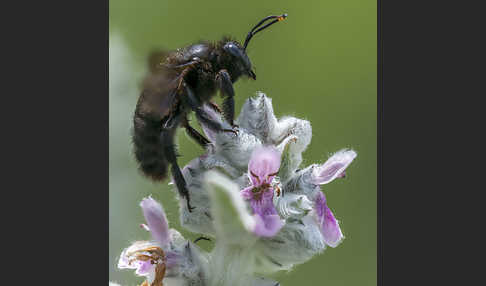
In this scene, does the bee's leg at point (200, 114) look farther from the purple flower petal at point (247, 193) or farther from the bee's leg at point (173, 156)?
the purple flower petal at point (247, 193)

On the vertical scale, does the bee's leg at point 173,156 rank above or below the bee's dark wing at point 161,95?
below

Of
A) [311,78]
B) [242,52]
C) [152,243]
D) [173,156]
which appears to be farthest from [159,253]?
[311,78]

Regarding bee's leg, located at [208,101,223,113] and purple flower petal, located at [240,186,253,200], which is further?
bee's leg, located at [208,101,223,113]

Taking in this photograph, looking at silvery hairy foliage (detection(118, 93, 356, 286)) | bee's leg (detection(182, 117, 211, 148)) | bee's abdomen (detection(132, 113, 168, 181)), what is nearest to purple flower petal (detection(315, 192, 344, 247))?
silvery hairy foliage (detection(118, 93, 356, 286))

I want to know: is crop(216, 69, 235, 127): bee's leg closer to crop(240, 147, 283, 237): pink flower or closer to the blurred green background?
crop(240, 147, 283, 237): pink flower

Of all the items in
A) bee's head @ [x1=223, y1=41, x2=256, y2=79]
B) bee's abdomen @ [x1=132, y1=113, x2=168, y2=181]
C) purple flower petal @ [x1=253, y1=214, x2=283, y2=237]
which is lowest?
purple flower petal @ [x1=253, y1=214, x2=283, y2=237]

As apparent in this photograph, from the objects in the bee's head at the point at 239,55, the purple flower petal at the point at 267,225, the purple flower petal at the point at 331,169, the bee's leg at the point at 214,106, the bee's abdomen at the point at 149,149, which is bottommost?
the purple flower petal at the point at 267,225

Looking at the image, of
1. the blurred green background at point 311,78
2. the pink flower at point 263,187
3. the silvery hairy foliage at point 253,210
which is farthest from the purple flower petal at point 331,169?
the blurred green background at point 311,78

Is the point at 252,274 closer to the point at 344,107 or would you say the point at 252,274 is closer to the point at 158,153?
the point at 158,153
